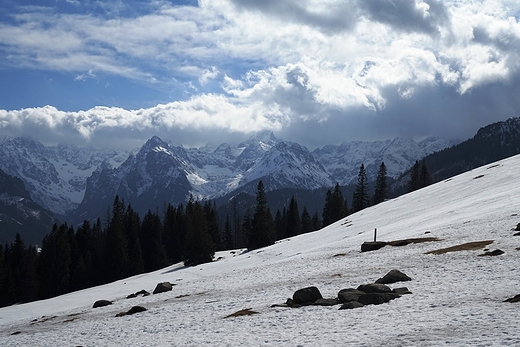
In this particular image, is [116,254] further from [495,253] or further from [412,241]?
[495,253]

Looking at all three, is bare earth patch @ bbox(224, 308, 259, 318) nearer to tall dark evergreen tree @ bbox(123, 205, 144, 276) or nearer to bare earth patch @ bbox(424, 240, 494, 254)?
bare earth patch @ bbox(424, 240, 494, 254)

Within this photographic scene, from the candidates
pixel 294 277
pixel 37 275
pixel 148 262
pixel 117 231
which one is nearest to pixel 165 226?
pixel 148 262

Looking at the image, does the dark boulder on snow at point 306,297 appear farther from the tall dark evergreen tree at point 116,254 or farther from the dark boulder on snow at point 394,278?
the tall dark evergreen tree at point 116,254

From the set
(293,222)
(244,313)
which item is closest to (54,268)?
(293,222)

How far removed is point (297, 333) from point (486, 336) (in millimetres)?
6652

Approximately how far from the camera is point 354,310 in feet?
65.2

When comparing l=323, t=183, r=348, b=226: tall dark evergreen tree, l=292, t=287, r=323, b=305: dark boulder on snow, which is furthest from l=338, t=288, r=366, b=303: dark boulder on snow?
l=323, t=183, r=348, b=226: tall dark evergreen tree

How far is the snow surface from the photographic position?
15.9m

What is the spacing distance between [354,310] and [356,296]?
1.66m

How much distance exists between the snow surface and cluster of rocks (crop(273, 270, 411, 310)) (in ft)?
1.84

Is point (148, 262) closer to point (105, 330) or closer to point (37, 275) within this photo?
point (37, 275)

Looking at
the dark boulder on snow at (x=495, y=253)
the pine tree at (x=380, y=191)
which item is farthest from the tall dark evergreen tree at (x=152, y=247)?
the dark boulder on snow at (x=495, y=253)

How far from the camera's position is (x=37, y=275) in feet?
276

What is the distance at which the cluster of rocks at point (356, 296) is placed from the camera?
2066 cm
